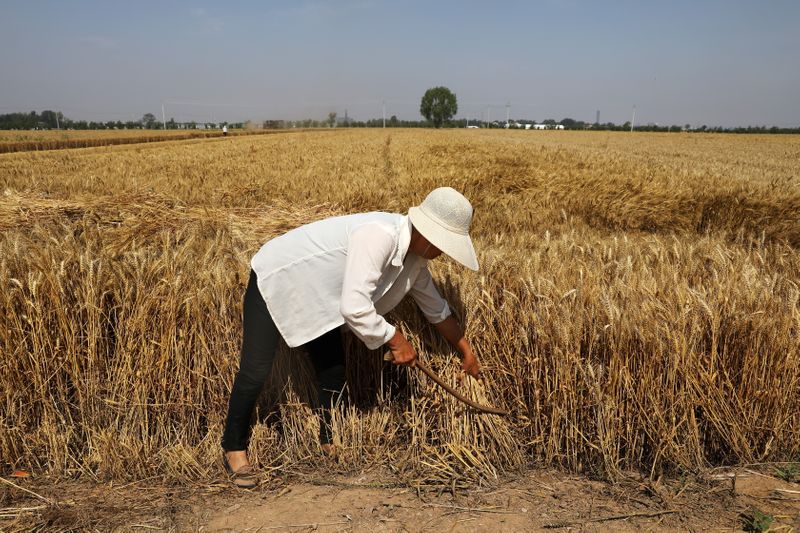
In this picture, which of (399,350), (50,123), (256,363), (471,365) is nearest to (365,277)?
(399,350)

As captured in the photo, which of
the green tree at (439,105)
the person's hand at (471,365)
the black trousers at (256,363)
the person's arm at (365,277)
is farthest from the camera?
the green tree at (439,105)

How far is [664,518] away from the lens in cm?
213

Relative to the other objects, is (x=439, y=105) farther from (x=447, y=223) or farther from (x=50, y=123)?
(x=447, y=223)

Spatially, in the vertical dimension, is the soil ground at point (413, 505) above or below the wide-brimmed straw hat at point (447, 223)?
below

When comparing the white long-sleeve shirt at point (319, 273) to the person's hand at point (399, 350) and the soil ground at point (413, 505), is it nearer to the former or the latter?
the person's hand at point (399, 350)

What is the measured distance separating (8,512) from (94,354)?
2.56ft

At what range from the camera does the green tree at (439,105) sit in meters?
129

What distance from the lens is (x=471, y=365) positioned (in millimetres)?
2492

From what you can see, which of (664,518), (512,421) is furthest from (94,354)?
(664,518)

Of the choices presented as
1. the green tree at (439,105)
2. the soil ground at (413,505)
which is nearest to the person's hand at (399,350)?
the soil ground at (413,505)

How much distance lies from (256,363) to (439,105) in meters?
135

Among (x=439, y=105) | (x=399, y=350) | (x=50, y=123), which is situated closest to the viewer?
(x=399, y=350)

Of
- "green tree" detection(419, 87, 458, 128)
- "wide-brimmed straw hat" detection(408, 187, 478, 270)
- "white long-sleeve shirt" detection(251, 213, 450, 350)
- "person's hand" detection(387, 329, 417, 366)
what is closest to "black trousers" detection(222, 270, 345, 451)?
"white long-sleeve shirt" detection(251, 213, 450, 350)

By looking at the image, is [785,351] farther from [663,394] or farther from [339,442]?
[339,442]
